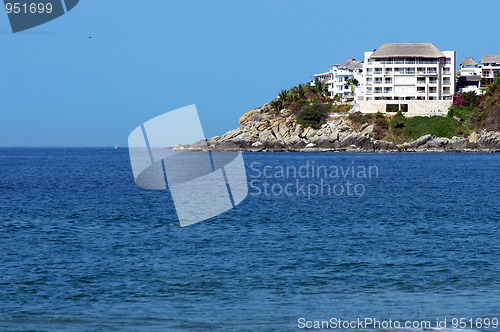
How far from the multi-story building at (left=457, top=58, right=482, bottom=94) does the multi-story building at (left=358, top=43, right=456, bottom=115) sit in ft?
21.6

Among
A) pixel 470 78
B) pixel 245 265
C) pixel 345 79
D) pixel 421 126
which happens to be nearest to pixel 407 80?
pixel 421 126

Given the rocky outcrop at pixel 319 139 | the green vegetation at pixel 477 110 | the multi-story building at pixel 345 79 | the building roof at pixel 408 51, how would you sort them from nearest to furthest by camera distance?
the green vegetation at pixel 477 110 < the rocky outcrop at pixel 319 139 < the building roof at pixel 408 51 < the multi-story building at pixel 345 79

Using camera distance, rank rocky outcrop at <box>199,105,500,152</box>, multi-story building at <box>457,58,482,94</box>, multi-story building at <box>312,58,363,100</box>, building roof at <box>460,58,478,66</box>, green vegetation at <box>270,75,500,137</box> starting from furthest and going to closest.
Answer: building roof at <box>460,58,478,66</box> → multi-story building at <box>312,58,363,100</box> → multi-story building at <box>457,58,482,94</box> → rocky outcrop at <box>199,105,500,152</box> → green vegetation at <box>270,75,500,137</box>

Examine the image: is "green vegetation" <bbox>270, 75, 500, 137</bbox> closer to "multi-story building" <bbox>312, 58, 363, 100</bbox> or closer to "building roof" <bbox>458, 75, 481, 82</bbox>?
"building roof" <bbox>458, 75, 481, 82</bbox>

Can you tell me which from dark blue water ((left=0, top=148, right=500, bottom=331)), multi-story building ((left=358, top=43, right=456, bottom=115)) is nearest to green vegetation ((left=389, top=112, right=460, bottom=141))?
multi-story building ((left=358, top=43, right=456, bottom=115))

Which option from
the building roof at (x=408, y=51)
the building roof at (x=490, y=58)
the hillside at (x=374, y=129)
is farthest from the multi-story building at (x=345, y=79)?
the building roof at (x=490, y=58)

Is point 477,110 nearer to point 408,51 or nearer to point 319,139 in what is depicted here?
point 408,51

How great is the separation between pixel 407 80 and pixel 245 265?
12178 cm

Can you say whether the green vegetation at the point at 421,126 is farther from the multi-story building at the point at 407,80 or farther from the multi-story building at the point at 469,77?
the multi-story building at the point at 469,77

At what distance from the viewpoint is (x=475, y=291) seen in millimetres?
20328

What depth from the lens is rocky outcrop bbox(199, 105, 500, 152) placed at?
136 meters

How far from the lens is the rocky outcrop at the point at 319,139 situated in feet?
445

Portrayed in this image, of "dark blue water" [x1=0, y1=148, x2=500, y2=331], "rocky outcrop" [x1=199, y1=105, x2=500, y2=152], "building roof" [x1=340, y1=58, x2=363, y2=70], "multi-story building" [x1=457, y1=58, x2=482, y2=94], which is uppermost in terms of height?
"dark blue water" [x1=0, y1=148, x2=500, y2=331]

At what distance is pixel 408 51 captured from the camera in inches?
5630
